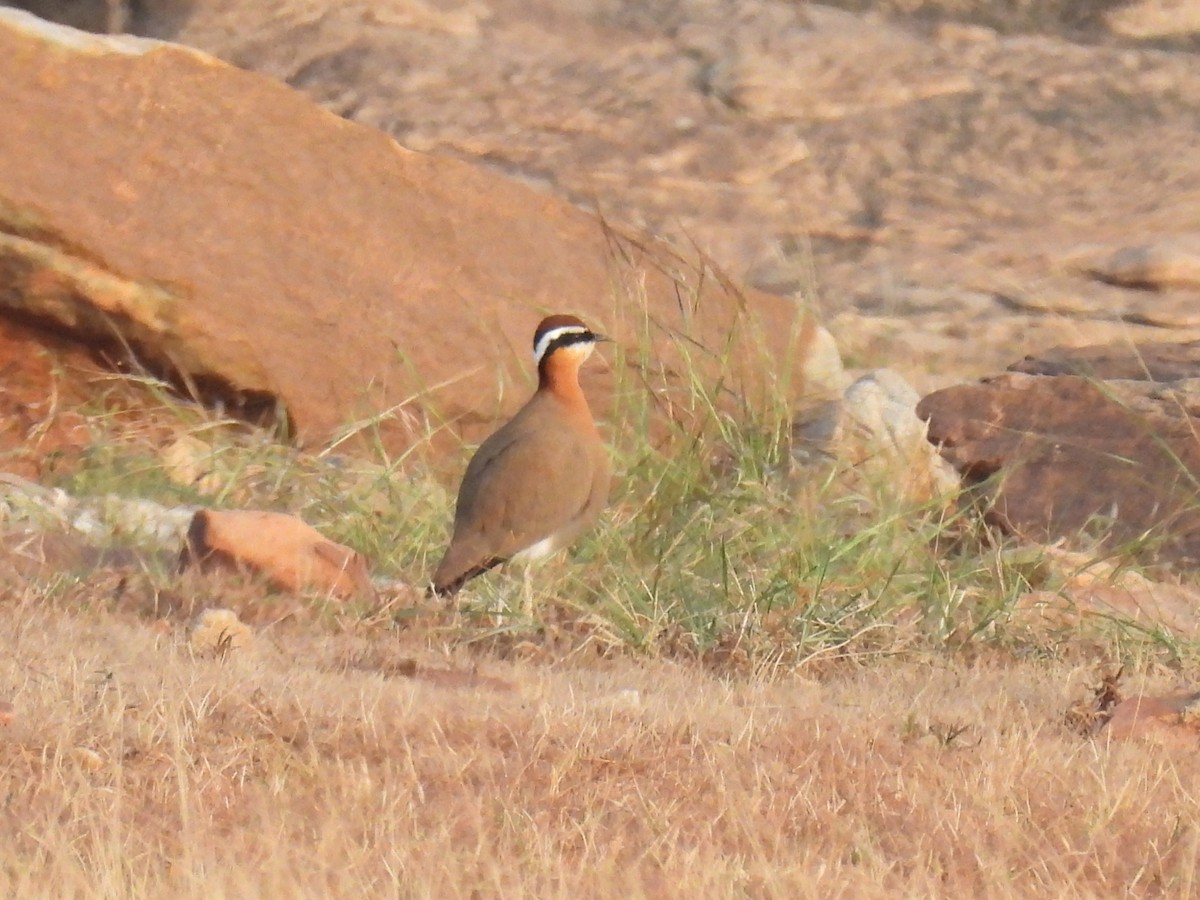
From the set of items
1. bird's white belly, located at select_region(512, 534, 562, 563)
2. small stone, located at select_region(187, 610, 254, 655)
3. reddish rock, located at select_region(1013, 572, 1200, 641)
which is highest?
small stone, located at select_region(187, 610, 254, 655)

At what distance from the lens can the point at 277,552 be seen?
20.3ft

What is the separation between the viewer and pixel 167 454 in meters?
8.05

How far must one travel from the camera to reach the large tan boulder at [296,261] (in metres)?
8.18

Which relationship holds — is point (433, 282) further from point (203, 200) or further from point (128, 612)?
point (128, 612)

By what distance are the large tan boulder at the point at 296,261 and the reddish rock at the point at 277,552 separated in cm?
159

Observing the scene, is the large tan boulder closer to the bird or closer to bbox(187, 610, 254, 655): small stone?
the bird

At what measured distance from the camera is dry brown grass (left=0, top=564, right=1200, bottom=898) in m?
3.61

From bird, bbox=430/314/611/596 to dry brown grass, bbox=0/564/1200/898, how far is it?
1105 mm

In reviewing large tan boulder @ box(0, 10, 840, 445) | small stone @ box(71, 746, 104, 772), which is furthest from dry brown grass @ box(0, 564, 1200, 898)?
large tan boulder @ box(0, 10, 840, 445)

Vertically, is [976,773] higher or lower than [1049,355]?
higher

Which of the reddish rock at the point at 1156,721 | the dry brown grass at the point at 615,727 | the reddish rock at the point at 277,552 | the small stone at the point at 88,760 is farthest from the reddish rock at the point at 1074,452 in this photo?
the small stone at the point at 88,760

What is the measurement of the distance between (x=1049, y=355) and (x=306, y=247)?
126 inches

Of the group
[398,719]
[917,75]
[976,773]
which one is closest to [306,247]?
[917,75]

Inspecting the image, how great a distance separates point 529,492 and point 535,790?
2.38 metres
